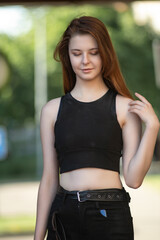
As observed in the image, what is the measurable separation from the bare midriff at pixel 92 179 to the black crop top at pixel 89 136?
23 mm

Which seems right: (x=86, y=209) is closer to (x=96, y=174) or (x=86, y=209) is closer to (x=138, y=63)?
(x=96, y=174)

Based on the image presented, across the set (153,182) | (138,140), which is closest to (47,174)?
(138,140)

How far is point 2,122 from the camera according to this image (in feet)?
108

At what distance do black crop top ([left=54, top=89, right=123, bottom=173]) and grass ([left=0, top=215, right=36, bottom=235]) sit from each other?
20.8 ft

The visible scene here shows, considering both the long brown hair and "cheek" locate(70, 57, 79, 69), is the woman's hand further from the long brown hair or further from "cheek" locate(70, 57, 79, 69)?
"cheek" locate(70, 57, 79, 69)

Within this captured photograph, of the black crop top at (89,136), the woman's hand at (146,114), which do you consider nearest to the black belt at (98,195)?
the black crop top at (89,136)

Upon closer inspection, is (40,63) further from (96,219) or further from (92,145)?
(96,219)

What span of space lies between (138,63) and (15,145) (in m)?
10.7

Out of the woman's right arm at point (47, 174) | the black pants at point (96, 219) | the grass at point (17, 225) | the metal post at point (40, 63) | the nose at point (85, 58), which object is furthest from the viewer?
the metal post at point (40, 63)

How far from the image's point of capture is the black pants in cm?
253

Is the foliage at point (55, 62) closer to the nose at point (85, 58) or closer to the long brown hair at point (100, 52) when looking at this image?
the long brown hair at point (100, 52)

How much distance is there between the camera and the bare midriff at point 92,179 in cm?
257

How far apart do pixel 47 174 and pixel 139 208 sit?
9.32m

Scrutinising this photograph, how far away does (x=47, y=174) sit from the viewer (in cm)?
282
